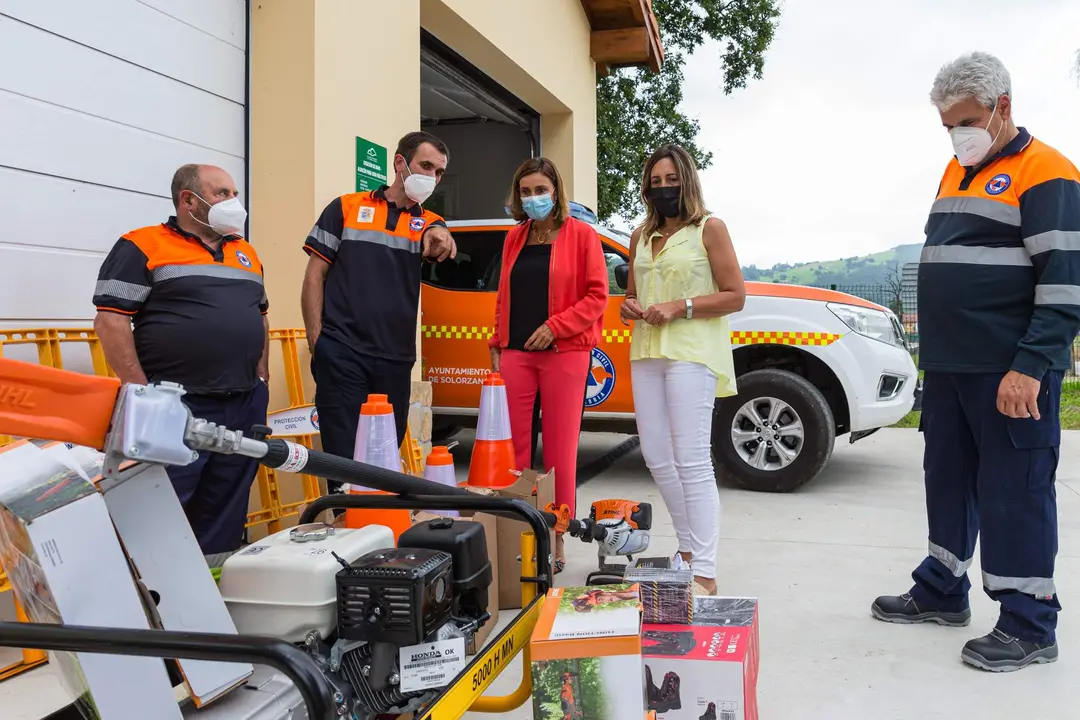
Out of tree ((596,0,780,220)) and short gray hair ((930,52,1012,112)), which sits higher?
tree ((596,0,780,220))

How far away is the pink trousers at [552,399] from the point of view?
3717 mm

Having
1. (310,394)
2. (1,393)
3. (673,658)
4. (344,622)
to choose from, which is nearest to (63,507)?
(1,393)

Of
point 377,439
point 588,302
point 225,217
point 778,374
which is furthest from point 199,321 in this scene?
point 778,374

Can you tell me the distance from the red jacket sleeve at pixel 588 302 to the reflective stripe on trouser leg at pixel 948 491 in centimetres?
139

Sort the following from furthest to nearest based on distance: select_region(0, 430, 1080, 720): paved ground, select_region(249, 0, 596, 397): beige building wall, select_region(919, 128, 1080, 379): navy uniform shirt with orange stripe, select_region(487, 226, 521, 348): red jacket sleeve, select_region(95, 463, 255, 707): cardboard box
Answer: select_region(249, 0, 596, 397): beige building wall
select_region(487, 226, 521, 348): red jacket sleeve
select_region(919, 128, 1080, 379): navy uniform shirt with orange stripe
select_region(0, 430, 1080, 720): paved ground
select_region(95, 463, 255, 707): cardboard box

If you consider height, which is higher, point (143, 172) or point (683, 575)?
point (143, 172)

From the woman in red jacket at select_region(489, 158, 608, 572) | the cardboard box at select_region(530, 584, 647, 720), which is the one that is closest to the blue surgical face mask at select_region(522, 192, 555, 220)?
the woman in red jacket at select_region(489, 158, 608, 572)

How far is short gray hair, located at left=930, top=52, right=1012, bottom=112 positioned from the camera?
2.75 metres

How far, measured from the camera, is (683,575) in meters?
2.30

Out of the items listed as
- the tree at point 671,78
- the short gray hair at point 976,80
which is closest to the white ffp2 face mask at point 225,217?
the short gray hair at point 976,80

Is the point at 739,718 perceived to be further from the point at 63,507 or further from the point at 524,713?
the point at 63,507

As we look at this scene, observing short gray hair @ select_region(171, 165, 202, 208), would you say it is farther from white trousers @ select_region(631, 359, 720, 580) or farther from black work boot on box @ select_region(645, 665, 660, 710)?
black work boot on box @ select_region(645, 665, 660, 710)

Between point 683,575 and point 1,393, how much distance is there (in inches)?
68.8

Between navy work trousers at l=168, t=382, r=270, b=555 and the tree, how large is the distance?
14179 millimetres
